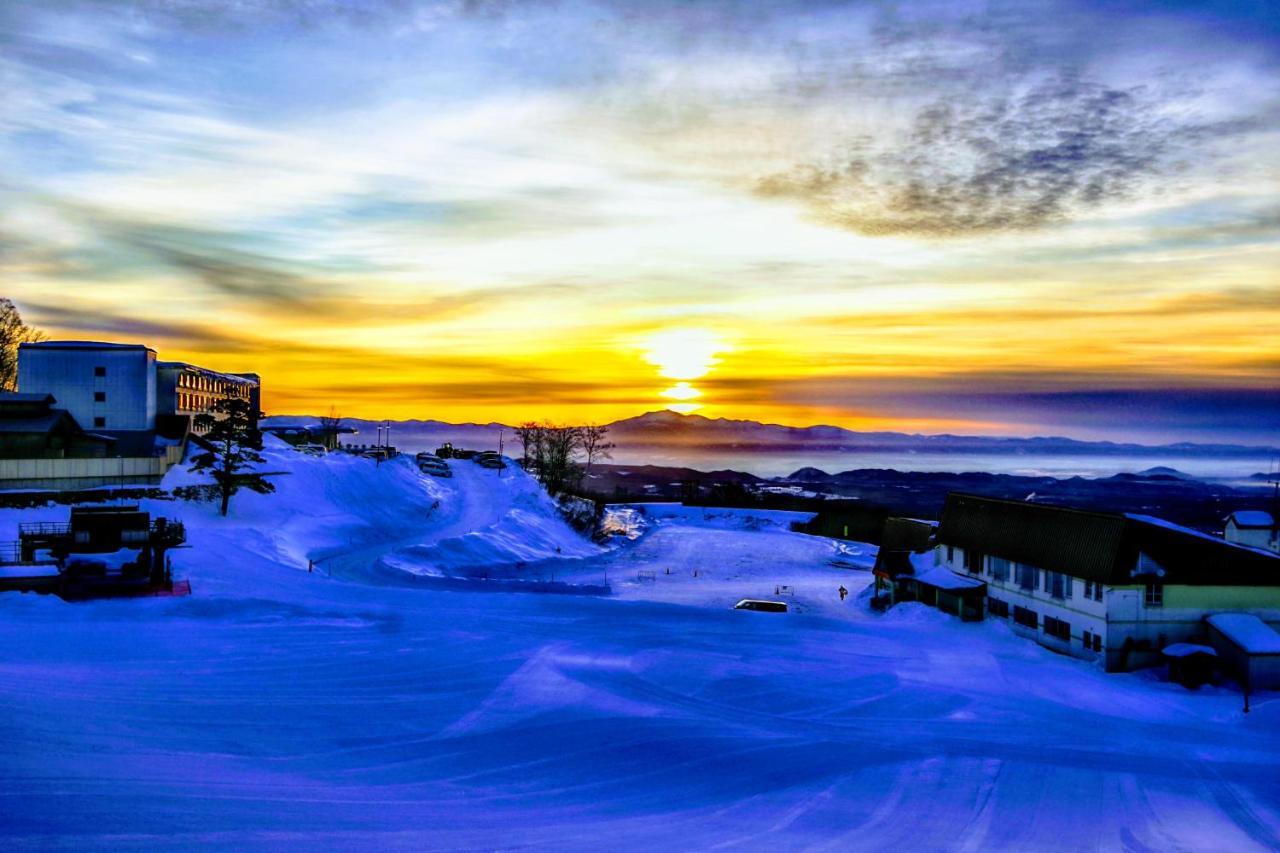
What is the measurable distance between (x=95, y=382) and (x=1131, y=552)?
70.6 meters

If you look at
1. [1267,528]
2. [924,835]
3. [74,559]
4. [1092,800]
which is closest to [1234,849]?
[1092,800]

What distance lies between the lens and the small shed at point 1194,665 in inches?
1196

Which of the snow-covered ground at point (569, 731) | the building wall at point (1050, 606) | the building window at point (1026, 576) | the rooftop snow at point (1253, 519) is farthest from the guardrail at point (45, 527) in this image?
Answer: the rooftop snow at point (1253, 519)

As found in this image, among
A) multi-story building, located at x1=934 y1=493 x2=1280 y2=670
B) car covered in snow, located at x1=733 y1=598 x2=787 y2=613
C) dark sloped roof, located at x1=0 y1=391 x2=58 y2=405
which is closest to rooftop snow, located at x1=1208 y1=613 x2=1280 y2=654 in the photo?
multi-story building, located at x1=934 y1=493 x2=1280 y2=670

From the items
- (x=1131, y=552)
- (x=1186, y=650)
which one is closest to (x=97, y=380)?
(x=1131, y=552)

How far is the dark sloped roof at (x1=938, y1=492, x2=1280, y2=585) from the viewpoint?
32625 millimetres

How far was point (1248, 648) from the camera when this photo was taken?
97.0ft

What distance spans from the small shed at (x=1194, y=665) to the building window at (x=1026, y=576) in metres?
6.78

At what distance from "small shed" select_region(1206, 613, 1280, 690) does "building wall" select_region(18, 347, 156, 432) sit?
71.2 metres

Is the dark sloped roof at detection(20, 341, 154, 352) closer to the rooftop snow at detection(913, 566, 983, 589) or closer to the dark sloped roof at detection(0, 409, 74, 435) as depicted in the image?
the dark sloped roof at detection(0, 409, 74, 435)

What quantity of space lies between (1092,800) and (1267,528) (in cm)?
3264

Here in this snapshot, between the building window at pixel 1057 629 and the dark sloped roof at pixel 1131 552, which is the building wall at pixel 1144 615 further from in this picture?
the dark sloped roof at pixel 1131 552

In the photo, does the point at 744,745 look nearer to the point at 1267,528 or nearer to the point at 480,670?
the point at 480,670

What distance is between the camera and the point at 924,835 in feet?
55.3
